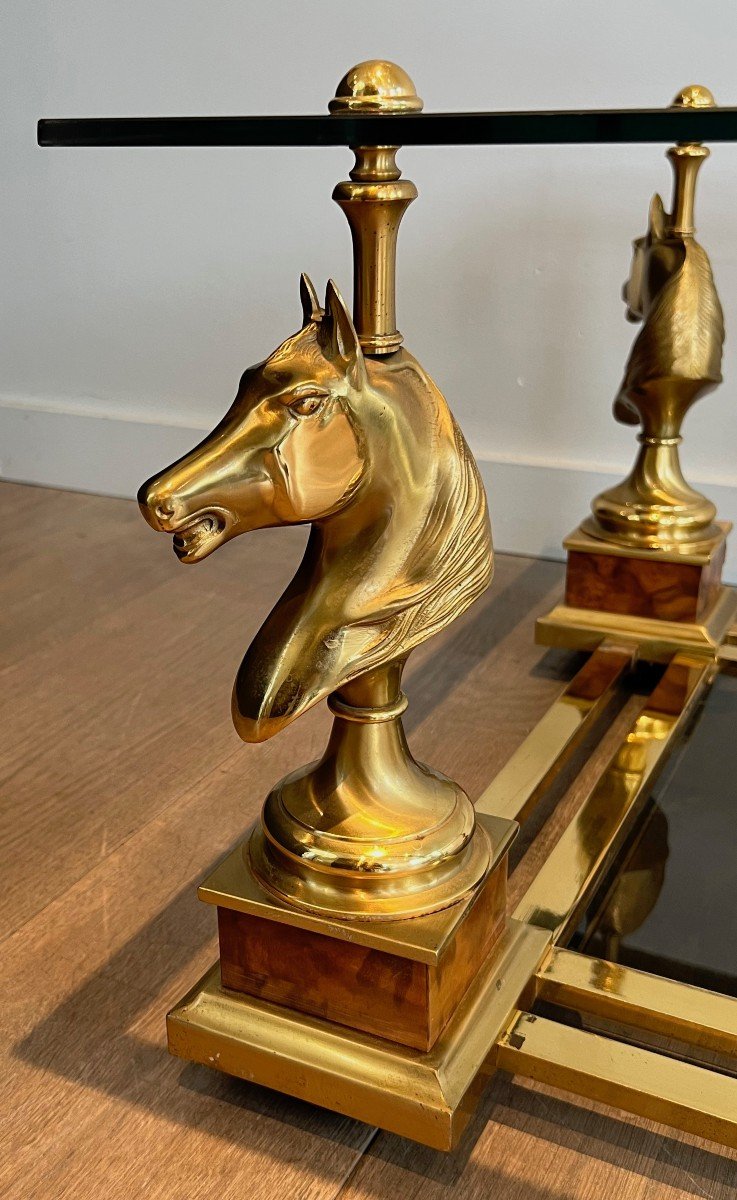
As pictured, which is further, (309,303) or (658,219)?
(658,219)

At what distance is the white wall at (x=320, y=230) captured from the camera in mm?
1201

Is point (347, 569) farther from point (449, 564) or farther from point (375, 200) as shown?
point (375, 200)

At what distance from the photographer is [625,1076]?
0.53m

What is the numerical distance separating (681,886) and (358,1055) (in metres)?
0.24

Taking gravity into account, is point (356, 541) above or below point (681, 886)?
above

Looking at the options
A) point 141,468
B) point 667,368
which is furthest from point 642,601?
point 141,468

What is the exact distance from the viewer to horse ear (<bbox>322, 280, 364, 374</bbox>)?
464 mm

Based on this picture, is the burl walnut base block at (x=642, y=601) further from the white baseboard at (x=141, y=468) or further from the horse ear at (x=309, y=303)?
the horse ear at (x=309, y=303)

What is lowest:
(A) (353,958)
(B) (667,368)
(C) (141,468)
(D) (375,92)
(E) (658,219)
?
(C) (141,468)

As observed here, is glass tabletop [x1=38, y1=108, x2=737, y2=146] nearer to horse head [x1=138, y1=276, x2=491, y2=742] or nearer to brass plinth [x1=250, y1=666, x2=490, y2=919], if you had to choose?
horse head [x1=138, y1=276, x2=491, y2=742]

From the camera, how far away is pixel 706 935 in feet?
2.10

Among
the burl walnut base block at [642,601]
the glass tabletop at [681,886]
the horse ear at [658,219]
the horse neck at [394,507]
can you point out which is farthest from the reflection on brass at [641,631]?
the horse neck at [394,507]

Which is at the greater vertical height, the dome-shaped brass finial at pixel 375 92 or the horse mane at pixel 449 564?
the dome-shaped brass finial at pixel 375 92

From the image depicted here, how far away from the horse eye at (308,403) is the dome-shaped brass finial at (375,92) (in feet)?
0.39
